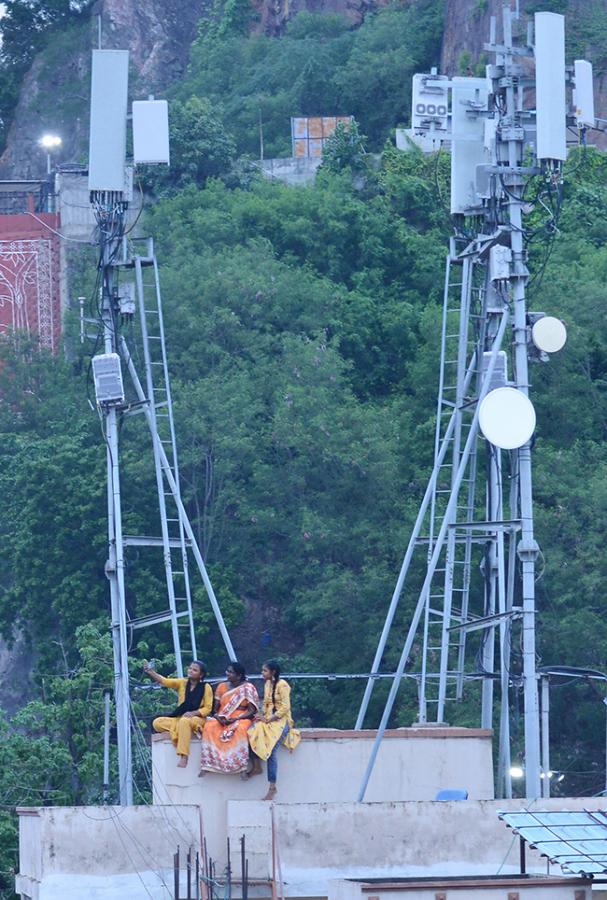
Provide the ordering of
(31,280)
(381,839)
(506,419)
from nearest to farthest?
(381,839)
(506,419)
(31,280)

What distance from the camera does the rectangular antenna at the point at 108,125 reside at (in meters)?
25.4

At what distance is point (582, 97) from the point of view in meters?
24.7

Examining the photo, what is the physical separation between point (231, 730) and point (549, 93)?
7.97m

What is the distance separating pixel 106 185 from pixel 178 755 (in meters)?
7.28

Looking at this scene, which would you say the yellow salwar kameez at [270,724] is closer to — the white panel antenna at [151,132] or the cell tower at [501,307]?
the cell tower at [501,307]

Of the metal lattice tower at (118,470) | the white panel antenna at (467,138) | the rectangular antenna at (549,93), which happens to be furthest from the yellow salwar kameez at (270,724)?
the white panel antenna at (467,138)

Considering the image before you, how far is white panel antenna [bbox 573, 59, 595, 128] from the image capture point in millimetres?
24625

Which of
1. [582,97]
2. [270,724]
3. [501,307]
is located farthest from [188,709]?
[582,97]

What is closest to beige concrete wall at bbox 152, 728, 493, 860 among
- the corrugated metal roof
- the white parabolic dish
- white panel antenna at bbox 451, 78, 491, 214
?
the white parabolic dish

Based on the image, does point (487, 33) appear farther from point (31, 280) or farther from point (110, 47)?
point (31, 280)

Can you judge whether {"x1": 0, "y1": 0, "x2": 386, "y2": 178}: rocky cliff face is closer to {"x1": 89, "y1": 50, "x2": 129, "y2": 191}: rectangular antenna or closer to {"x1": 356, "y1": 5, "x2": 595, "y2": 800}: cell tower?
{"x1": 89, "y1": 50, "x2": 129, "y2": 191}: rectangular antenna

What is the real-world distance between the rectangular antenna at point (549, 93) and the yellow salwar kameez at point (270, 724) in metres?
6.79

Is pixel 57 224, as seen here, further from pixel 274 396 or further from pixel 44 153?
pixel 44 153

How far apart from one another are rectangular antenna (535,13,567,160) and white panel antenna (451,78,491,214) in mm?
1271
